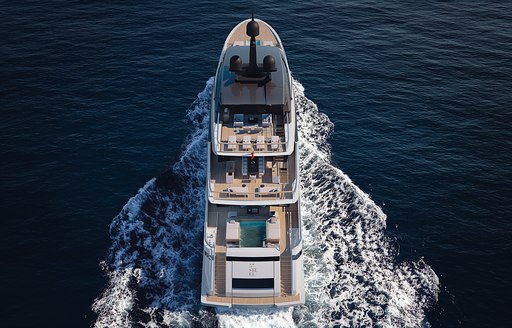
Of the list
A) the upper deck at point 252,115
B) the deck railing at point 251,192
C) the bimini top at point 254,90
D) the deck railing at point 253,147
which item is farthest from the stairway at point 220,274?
the bimini top at point 254,90

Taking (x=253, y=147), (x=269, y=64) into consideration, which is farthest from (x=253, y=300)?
(x=269, y=64)

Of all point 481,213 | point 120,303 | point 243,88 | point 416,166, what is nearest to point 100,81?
point 243,88

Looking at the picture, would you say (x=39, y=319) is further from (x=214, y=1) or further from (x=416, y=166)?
(x=214, y=1)

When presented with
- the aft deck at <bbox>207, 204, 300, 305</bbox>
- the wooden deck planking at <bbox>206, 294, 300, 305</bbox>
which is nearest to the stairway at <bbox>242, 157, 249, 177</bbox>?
the aft deck at <bbox>207, 204, 300, 305</bbox>

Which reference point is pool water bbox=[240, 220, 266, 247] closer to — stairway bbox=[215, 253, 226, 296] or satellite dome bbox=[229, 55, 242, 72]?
stairway bbox=[215, 253, 226, 296]

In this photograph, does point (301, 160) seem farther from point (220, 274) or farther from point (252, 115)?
point (220, 274)
